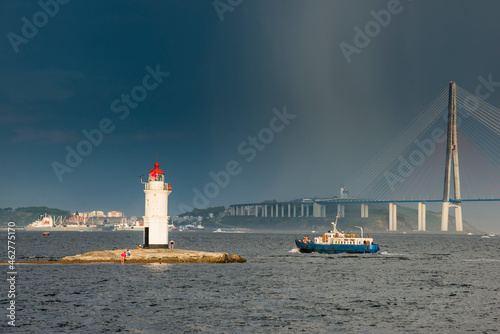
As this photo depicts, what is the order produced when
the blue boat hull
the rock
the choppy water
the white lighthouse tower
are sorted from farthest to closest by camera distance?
the blue boat hull, the white lighthouse tower, the rock, the choppy water

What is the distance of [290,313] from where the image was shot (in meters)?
39.3

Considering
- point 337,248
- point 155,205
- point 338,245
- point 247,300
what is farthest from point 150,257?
point 337,248

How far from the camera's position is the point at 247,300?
45.1 metres

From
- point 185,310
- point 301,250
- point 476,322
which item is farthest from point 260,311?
point 301,250

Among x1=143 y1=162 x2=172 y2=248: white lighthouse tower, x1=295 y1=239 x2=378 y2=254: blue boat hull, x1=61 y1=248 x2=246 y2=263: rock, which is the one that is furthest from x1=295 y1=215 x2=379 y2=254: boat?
x1=143 y1=162 x2=172 y2=248: white lighthouse tower

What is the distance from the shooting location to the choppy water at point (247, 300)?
34875mm

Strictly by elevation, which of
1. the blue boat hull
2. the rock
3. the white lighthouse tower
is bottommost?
the blue boat hull

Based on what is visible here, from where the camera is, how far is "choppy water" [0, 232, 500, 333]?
1373 inches

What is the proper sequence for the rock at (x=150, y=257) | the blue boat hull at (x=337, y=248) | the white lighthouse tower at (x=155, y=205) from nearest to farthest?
the rock at (x=150, y=257) < the white lighthouse tower at (x=155, y=205) < the blue boat hull at (x=337, y=248)

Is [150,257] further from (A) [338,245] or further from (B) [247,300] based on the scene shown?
(A) [338,245]

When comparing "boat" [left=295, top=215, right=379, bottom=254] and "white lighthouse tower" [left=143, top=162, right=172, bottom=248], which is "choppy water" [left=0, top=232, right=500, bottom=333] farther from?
"boat" [left=295, top=215, right=379, bottom=254]

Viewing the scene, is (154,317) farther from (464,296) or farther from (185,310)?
(464,296)

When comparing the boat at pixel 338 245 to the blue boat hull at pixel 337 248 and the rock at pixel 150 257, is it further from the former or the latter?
the rock at pixel 150 257

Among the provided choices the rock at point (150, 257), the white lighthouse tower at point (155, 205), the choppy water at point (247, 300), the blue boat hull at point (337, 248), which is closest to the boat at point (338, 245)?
the blue boat hull at point (337, 248)
